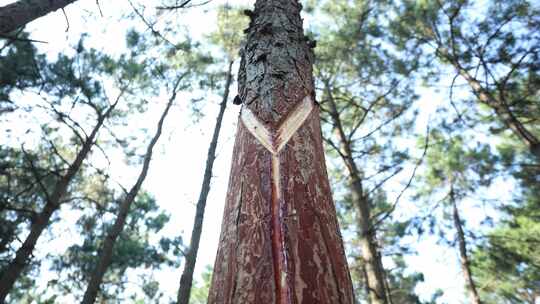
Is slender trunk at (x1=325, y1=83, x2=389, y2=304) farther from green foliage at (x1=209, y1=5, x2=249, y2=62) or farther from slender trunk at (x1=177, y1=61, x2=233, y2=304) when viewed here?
green foliage at (x1=209, y1=5, x2=249, y2=62)

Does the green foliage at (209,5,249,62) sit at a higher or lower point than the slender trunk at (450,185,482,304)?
higher

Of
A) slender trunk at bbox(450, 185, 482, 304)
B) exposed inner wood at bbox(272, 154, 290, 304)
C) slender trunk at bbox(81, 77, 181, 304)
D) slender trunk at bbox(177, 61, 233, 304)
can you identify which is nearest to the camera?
exposed inner wood at bbox(272, 154, 290, 304)

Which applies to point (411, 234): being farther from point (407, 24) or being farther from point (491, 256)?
point (407, 24)

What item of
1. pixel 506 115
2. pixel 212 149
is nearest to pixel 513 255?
pixel 506 115

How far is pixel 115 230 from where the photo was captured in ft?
19.7

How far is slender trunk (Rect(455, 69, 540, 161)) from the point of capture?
500 centimetres

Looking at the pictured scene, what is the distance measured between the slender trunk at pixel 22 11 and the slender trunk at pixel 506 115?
21.1 feet

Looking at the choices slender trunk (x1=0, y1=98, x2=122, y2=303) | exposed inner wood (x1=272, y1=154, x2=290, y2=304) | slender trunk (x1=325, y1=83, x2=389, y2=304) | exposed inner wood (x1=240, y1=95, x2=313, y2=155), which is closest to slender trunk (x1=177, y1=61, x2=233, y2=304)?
slender trunk (x1=325, y1=83, x2=389, y2=304)

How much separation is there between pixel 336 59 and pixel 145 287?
11.7m

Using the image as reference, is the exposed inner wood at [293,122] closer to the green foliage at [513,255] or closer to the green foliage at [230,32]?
the green foliage at [230,32]

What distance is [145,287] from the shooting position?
12.3 metres

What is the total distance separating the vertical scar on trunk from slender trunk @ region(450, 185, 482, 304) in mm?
10185

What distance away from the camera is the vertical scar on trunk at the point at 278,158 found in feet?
2.43

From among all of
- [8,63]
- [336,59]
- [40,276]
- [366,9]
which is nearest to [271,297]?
[336,59]
